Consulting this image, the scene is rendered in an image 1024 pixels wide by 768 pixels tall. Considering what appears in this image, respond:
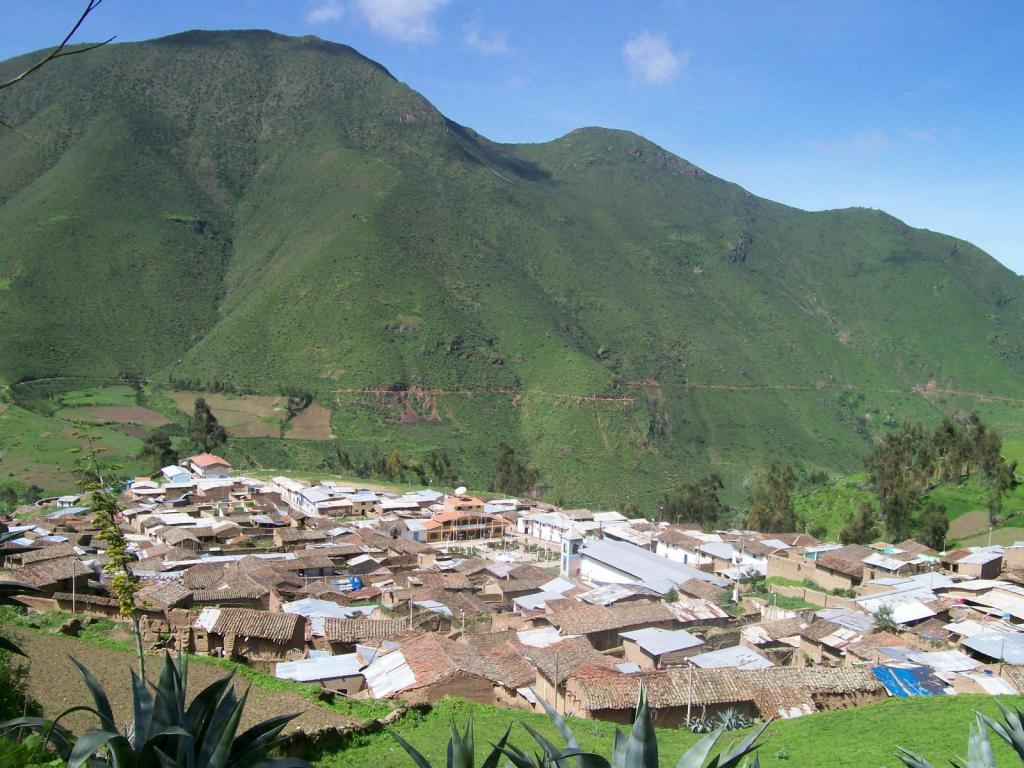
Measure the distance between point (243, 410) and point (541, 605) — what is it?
64156 millimetres

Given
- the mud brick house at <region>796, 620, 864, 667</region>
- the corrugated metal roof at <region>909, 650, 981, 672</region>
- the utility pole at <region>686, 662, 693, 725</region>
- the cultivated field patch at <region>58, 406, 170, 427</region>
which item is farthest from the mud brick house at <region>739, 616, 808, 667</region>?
the cultivated field patch at <region>58, 406, 170, 427</region>

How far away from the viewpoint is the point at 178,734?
4199mm

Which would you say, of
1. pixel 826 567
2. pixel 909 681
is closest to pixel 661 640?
pixel 909 681

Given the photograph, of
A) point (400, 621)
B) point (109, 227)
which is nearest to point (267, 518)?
point (400, 621)

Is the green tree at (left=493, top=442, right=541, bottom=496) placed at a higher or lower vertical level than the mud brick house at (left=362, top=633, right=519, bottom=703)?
lower

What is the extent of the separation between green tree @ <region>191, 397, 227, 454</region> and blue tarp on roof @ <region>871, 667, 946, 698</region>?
6233 cm

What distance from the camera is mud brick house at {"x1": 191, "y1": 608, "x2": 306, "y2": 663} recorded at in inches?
685

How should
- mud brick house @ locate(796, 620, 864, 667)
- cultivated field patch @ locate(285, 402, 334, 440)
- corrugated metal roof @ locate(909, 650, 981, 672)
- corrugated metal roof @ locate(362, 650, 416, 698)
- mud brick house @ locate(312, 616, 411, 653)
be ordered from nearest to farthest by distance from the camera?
1. corrugated metal roof @ locate(362, 650, 416, 698)
2. corrugated metal roof @ locate(909, 650, 981, 672)
3. mud brick house @ locate(312, 616, 411, 653)
4. mud brick house @ locate(796, 620, 864, 667)
5. cultivated field patch @ locate(285, 402, 334, 440)

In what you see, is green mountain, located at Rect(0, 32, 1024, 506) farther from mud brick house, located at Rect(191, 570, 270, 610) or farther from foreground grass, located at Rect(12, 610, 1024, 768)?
foreground grass, located at Rect(12, 610, 1024, 768)

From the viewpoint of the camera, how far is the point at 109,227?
11675 centimetres

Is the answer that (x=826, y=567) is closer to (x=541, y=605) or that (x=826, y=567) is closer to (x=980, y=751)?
(x=541, y=605)

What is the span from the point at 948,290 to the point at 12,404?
170831mm

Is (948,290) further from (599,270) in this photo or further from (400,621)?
(400,621)

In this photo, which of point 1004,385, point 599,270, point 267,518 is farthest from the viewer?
point 599,270
